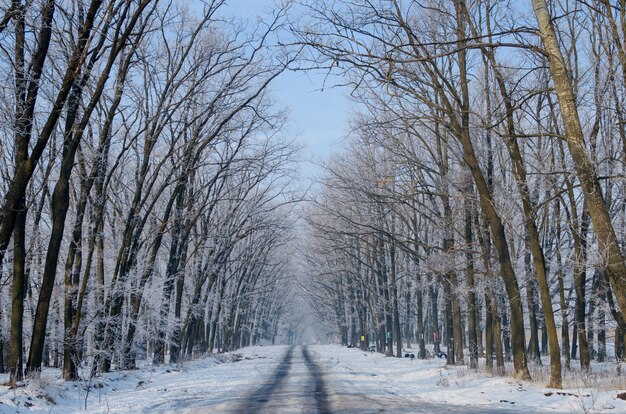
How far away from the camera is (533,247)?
643 inches

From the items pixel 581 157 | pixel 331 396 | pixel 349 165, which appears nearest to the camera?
pixel 581 157

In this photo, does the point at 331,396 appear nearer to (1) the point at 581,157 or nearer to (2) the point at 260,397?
(2) the point at 260,397

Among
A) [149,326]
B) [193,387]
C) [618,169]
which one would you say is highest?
[618,169]

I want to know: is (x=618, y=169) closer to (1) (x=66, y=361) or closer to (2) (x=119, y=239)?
(1) (x=66, y=361)

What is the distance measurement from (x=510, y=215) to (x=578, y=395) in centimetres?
1033

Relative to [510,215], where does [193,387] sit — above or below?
below

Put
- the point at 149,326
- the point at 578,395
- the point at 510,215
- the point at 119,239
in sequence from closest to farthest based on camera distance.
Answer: the point at 578,395
the point at 510,215
the point at 149,326
the point at 119,239

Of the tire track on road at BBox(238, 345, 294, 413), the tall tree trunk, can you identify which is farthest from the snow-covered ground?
the tall tree trunk

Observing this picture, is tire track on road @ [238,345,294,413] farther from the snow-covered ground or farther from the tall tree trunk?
the tall tree trunk

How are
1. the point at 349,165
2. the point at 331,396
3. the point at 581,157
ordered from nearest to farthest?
the point at 581,157 → the point at 331,396 → the point at 349,165

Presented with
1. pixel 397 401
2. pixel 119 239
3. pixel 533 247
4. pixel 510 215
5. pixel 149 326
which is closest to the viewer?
pixel 397 401

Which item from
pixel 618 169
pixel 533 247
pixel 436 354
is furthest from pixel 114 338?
pixel 436 354

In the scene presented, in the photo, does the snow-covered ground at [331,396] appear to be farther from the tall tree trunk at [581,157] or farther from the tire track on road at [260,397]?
the tall tree trunk at [581,157]

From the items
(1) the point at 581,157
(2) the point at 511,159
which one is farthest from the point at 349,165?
(1) the point at 581,157
